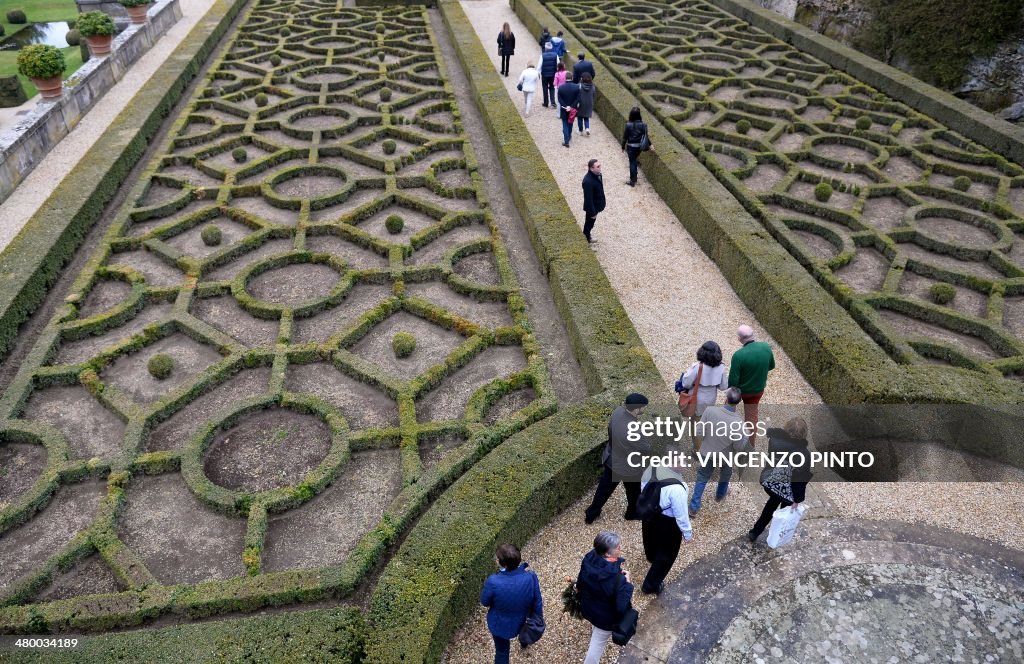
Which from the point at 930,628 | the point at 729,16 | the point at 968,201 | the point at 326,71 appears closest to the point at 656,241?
the point at 968,201

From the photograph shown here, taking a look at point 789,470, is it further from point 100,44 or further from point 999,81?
point 100,44

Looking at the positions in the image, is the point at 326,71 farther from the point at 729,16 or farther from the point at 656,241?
the point at 729,16

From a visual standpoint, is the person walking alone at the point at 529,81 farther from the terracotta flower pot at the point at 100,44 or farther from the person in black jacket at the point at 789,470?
the person in black jacket at the point at 789,470

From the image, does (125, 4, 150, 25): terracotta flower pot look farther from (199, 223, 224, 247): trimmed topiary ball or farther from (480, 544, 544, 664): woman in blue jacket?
(480, 544, 544, 664): woman in blue jacket

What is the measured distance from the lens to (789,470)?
656cm

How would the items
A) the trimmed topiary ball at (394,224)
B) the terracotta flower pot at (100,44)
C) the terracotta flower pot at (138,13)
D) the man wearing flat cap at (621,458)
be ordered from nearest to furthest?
the man wearing flat cap at (621,458)
the trimmed topiary ball at (394,224)
the terracotta flower pot at (100,44)
the terracotta flower pot at (138,13)

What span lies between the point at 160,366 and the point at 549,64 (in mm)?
12998

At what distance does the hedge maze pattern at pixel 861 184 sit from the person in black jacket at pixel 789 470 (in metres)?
4.26

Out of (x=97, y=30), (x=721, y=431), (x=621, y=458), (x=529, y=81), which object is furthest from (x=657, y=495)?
(x=97, y=30)

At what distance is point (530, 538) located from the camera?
7.54m

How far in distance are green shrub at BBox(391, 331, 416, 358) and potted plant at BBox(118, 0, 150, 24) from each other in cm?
1947

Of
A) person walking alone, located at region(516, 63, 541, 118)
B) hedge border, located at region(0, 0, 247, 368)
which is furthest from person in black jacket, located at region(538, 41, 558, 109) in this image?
hedge border, located at region(0, 0, 247, 368)

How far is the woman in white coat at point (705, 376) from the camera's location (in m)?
7.51

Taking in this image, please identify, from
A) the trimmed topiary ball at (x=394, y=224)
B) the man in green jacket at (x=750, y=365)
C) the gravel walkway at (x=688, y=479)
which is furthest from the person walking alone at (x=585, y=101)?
the man in green jacket at (x=750, y=365)
